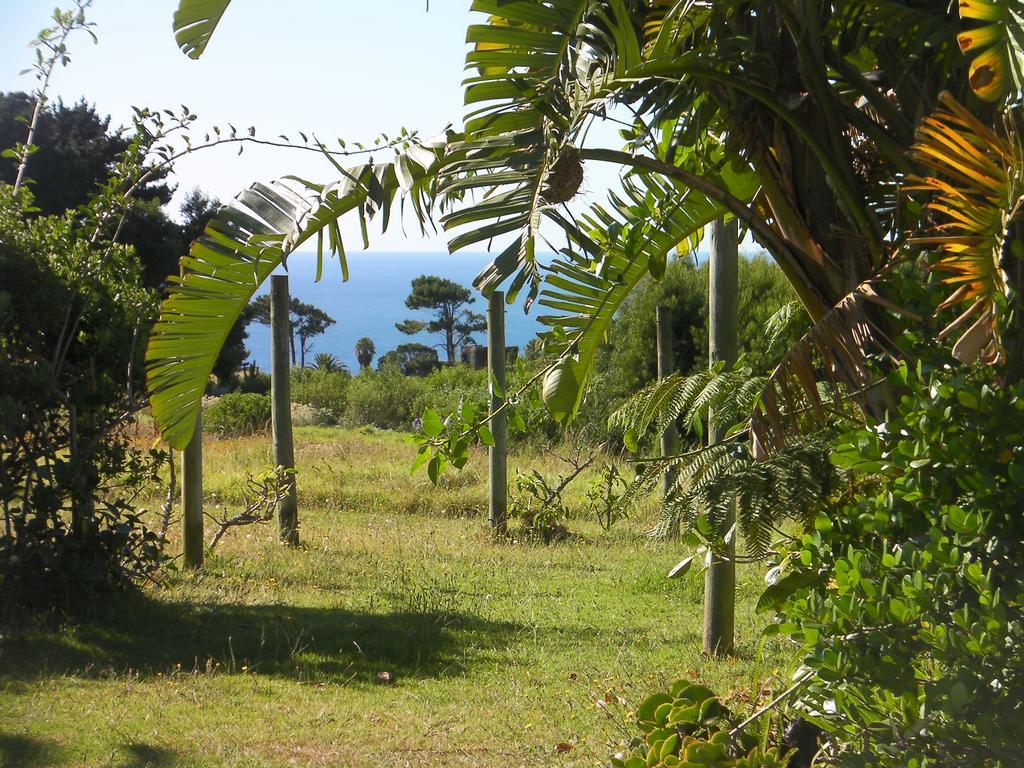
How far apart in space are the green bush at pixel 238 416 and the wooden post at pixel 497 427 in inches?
344

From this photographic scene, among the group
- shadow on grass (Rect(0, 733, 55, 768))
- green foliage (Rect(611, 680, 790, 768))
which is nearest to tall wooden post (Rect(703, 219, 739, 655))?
green foliage (Rect(611, 680, 790, 768))

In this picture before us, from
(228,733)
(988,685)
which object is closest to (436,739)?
(228,733)

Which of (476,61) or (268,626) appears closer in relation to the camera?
(476,61)

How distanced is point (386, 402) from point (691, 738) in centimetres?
1724

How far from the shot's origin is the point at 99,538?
6316 mm

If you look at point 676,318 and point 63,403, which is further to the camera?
point 676,318

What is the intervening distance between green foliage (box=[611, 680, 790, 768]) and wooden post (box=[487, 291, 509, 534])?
16.4 ft

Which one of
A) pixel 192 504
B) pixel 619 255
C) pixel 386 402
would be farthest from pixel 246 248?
pixel 386 402

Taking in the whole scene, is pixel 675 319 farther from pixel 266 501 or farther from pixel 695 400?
pixel 695 400

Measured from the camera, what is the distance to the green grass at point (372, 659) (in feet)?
14.5

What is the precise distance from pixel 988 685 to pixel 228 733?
3.25 m

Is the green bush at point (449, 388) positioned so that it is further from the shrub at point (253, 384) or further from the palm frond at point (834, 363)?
the palm frond at point (834, 363)

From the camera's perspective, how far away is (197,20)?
370 cm

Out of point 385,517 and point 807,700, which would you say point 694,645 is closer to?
point 807,700
